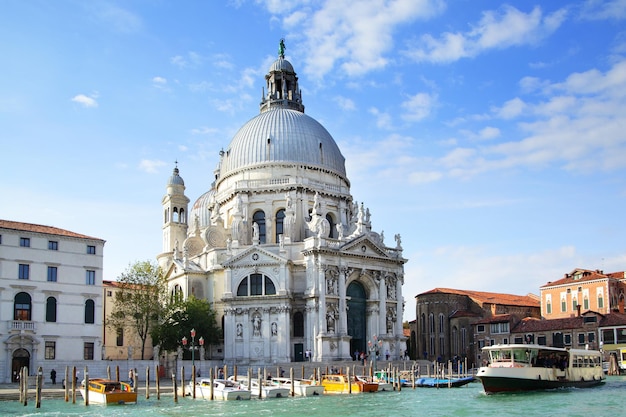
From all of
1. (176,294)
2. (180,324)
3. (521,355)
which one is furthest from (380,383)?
(176,294)

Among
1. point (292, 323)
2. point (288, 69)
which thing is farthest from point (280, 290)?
point (288, 69)

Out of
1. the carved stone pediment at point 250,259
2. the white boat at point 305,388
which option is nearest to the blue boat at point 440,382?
the white boat at point 305,388

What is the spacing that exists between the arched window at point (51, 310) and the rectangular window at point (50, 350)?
1205 mm

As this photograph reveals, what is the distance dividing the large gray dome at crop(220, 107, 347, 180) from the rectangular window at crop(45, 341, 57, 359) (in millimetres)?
21838

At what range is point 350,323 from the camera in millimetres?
54906

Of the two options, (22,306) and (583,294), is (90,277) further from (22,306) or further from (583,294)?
A: (583,294)

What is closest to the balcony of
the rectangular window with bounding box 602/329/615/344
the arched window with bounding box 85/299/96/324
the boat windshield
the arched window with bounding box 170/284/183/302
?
the arched window with bounding box 85/299/96/324

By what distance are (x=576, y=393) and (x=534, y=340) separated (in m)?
24.0

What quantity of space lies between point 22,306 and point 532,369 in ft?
84.6

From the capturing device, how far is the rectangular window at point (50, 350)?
42531mm

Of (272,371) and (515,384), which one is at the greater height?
(272,371)

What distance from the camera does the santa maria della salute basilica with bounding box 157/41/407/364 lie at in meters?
52.6

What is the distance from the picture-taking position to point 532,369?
124 feet

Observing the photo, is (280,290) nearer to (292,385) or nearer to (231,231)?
(231,231)
